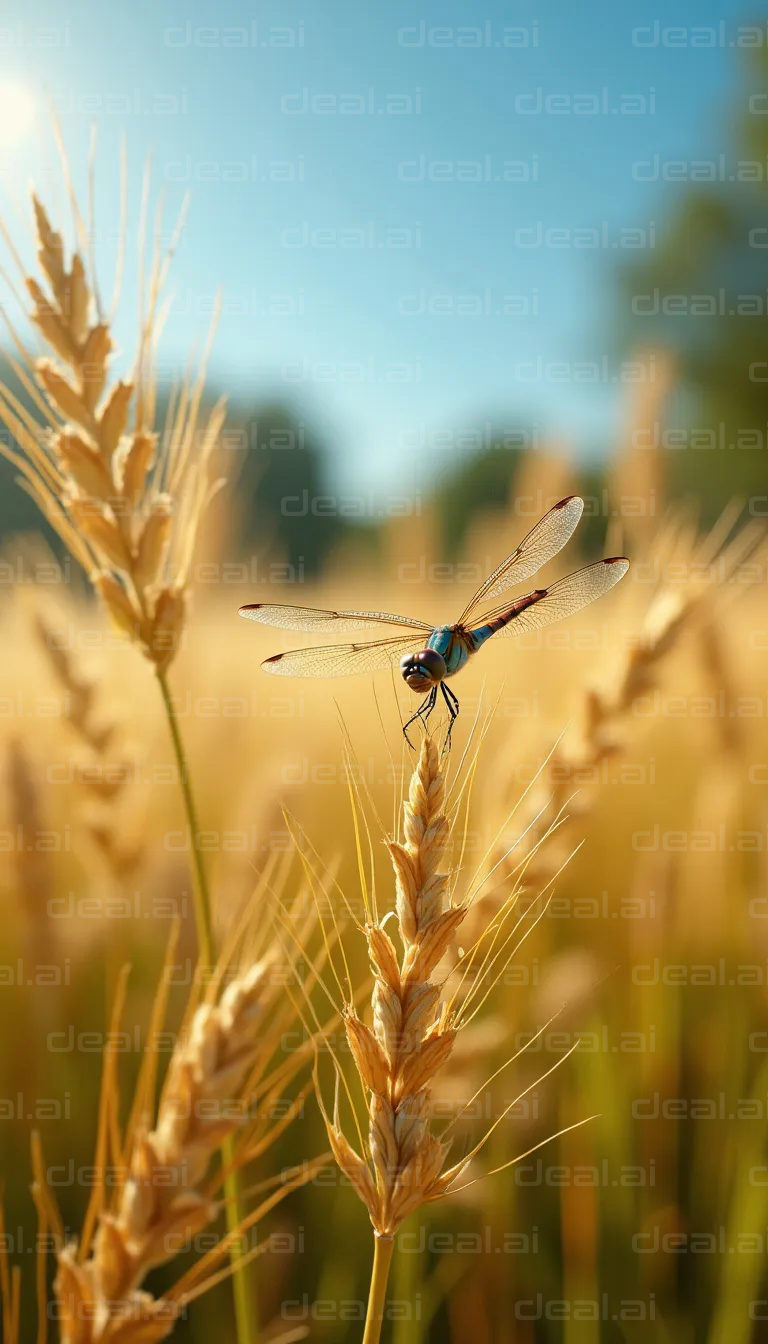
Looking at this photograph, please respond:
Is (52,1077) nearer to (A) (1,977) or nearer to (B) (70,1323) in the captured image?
(A) (1,977)

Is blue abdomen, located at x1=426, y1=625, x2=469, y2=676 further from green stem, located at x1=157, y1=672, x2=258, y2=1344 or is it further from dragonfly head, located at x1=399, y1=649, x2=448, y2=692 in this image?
green stem, located at x1=157, y1=672, x2=258, y2=1344

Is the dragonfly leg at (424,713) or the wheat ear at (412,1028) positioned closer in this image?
the wheat ear at (412,1028)

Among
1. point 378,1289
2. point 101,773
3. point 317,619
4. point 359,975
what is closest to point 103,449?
point 317,619

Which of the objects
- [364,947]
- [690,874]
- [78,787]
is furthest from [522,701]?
[78,787]

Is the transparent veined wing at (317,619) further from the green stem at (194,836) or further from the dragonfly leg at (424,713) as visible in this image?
the green stem at (194,836)

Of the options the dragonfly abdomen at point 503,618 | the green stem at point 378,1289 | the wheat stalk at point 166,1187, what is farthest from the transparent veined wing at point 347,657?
the green stem at point 378,1289

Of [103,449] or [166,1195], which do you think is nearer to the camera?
[166,1195]

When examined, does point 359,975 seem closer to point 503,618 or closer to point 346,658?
point 346,658
